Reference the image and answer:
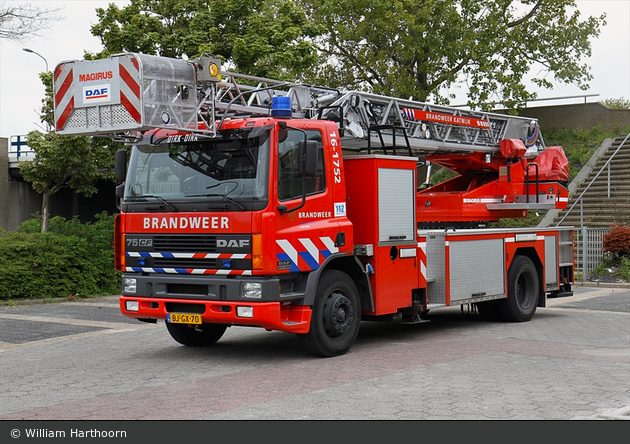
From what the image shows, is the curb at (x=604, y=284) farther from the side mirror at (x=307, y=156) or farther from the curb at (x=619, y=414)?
the curb at (x=619, y=414)

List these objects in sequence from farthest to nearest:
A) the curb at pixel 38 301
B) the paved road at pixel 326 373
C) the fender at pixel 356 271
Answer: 1. the curb at pixel 38 301
2. the fender at pixel 356 271
3. the paved road at pixel 326 373

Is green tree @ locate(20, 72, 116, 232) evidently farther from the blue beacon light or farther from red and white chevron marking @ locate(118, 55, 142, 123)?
red and white chevron marking @ locate(118, 55, 142, 123)

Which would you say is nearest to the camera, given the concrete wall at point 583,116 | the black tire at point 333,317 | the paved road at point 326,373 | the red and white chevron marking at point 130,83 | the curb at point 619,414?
the curb at point 619,414

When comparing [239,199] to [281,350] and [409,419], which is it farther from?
[409,419]

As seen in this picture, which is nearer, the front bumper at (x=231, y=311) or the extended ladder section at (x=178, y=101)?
the extended ladder section at (x=178, y=101)

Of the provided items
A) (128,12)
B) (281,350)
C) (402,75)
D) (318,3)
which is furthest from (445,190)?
(318,3)

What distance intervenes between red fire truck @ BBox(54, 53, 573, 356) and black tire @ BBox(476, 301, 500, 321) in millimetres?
1138

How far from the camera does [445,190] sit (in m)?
15.0

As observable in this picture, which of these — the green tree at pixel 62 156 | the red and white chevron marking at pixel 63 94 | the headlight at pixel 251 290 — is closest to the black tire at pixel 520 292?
the headlight at pixel 251 290

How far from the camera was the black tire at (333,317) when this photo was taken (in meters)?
9.80

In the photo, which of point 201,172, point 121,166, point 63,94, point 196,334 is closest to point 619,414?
point 201,172

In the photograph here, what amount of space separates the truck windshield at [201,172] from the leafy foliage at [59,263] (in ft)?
26.5

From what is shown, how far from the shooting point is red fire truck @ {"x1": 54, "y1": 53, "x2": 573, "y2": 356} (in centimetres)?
917

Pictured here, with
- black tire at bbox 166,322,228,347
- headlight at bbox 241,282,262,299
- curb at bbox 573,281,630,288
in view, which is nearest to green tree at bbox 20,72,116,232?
black tire at bbox 166,322,228,347
